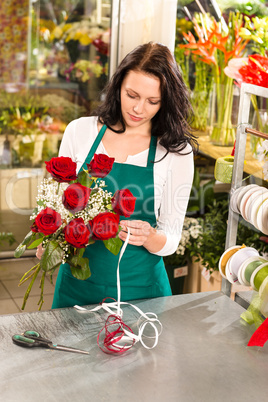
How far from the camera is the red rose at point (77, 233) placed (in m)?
1.58

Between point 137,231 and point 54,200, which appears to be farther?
point 137,231

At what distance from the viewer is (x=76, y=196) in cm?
160

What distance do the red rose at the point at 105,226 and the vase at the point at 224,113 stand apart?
6.49 ft

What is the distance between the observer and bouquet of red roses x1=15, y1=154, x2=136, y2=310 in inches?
62.7

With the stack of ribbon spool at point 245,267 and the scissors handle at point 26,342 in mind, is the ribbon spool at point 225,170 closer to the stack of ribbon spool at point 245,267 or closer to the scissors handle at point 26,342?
the stack of ribbon spool at point 245,267

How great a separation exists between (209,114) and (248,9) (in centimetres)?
70

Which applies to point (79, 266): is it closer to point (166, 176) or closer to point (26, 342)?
point (26, 342)

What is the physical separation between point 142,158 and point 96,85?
81.3 inches

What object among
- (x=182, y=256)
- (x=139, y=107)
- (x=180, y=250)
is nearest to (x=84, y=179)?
(x=139, y=107)

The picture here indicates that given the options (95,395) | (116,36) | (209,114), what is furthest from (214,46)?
(95,395)

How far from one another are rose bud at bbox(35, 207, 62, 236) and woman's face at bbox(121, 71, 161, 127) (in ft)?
1.95

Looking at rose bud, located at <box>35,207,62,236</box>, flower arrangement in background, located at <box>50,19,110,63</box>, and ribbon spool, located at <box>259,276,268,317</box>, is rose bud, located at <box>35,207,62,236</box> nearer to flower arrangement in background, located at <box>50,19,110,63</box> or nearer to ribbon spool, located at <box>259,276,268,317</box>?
ribbon spool, located at <box>259,276,268,317</box>

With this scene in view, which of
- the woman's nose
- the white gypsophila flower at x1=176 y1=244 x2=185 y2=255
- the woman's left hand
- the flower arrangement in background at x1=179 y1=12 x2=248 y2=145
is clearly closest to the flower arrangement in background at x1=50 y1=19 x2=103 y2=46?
the flower arrangement in background at x1=179 y1=12 x2=248 y2=145

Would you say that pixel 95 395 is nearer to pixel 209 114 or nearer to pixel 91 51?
pixel 209 114
